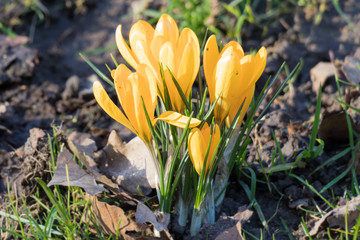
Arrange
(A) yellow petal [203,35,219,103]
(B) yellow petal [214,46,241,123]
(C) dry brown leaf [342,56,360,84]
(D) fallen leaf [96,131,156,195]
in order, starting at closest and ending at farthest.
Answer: (B) yellow petal [214,46,241,123] → (A) yellow petal [203,35,219,103] → (D) fallen leaf [96,131,156,195] → (C) dry brown leaf [342,56,360,84]

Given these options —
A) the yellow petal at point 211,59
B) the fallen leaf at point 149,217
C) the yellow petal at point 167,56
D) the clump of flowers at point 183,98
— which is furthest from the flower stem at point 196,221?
the yellow petal at point 167,56

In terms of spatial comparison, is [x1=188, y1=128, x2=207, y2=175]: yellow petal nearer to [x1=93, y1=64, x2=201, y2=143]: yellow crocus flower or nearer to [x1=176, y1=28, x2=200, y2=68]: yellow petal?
[x1=93, y1=64, x2=201, y2=143]: yellow crocus flower

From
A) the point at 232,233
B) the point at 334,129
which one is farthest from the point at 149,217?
the point at 334,129

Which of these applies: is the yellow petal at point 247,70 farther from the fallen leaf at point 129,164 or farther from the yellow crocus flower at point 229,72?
the fallen leaf at point 129,164

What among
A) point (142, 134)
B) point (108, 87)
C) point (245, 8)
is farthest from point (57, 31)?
point (142, 134)

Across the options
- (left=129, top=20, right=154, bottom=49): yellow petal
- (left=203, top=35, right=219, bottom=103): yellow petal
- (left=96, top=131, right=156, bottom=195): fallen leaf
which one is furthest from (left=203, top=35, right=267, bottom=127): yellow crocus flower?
(left=96, top=131, right=156, bottom=195): fallen leaf
